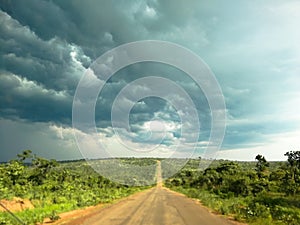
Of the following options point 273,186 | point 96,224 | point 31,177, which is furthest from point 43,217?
point 273,186

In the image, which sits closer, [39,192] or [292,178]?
[39,192]

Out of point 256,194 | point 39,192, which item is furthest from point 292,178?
point 39,192

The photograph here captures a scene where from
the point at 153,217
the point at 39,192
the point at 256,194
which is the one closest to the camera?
the point at 153,217

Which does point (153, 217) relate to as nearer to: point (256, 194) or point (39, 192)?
point (39, 192)

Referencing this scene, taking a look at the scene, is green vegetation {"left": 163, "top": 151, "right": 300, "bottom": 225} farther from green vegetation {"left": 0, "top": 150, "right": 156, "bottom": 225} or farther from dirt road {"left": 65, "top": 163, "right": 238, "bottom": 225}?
green vegetation {"left": 0, "top": 150, "right": 156, "bottom": 225}

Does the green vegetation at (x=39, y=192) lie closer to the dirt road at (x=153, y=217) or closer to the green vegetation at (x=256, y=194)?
the dirt road at (x=153, y=217)

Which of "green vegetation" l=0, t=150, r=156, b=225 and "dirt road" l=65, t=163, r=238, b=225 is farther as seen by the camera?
"green vegetation" l=0, t=150, r=156, b=225

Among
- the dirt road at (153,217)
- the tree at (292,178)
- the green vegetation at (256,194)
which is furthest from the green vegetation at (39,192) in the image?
the tree at (292,178)

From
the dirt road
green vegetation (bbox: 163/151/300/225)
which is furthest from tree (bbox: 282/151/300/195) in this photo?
the dirt road

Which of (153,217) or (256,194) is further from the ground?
(256,194)

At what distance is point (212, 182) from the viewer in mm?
71500

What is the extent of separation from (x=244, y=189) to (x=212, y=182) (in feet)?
73.5

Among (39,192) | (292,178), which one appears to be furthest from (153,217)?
(292,178)

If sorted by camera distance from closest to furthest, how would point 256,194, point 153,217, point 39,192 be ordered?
point 153,217 → point 39,192 → point 256,194
